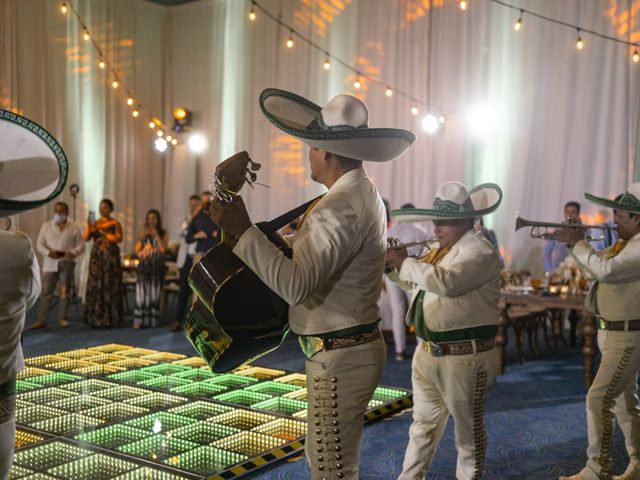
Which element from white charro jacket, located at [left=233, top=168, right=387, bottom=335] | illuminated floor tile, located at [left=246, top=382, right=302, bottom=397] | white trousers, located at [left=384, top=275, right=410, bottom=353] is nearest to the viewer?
white charro jacket, located at [left=233, top=168, right=387, bottom=335]

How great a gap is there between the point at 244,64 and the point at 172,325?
5926 mm

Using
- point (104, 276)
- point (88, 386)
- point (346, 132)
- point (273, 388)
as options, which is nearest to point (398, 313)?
point (273, 388)

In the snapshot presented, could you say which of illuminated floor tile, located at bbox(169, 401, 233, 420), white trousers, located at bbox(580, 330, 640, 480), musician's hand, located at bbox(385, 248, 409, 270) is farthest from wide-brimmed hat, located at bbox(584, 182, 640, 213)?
illuminated floor tile, located at bbox(169, 401, 233, 420)

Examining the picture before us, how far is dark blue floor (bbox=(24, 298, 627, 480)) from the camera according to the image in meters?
4.43

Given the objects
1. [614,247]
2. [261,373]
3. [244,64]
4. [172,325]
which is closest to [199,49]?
[244,64]

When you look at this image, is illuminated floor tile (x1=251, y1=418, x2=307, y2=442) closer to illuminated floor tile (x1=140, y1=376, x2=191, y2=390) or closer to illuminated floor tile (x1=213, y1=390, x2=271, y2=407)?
illuminated floor tile (x1=213, y1=390, x2=271, y2=407)

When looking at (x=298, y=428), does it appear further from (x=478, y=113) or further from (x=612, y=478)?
(x=478, y=113)

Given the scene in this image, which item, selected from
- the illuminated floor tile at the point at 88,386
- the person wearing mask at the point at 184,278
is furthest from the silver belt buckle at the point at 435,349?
the person wearing mask at the point at 184,278

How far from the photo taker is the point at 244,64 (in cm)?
1355

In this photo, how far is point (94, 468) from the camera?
423 centimetres

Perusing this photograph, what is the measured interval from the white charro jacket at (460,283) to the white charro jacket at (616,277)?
633 millimetres

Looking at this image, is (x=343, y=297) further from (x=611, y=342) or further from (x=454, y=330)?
(x=611, y=342)

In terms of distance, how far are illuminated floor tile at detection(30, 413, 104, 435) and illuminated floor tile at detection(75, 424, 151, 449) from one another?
0.14 meters

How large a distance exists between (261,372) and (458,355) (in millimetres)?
3359
